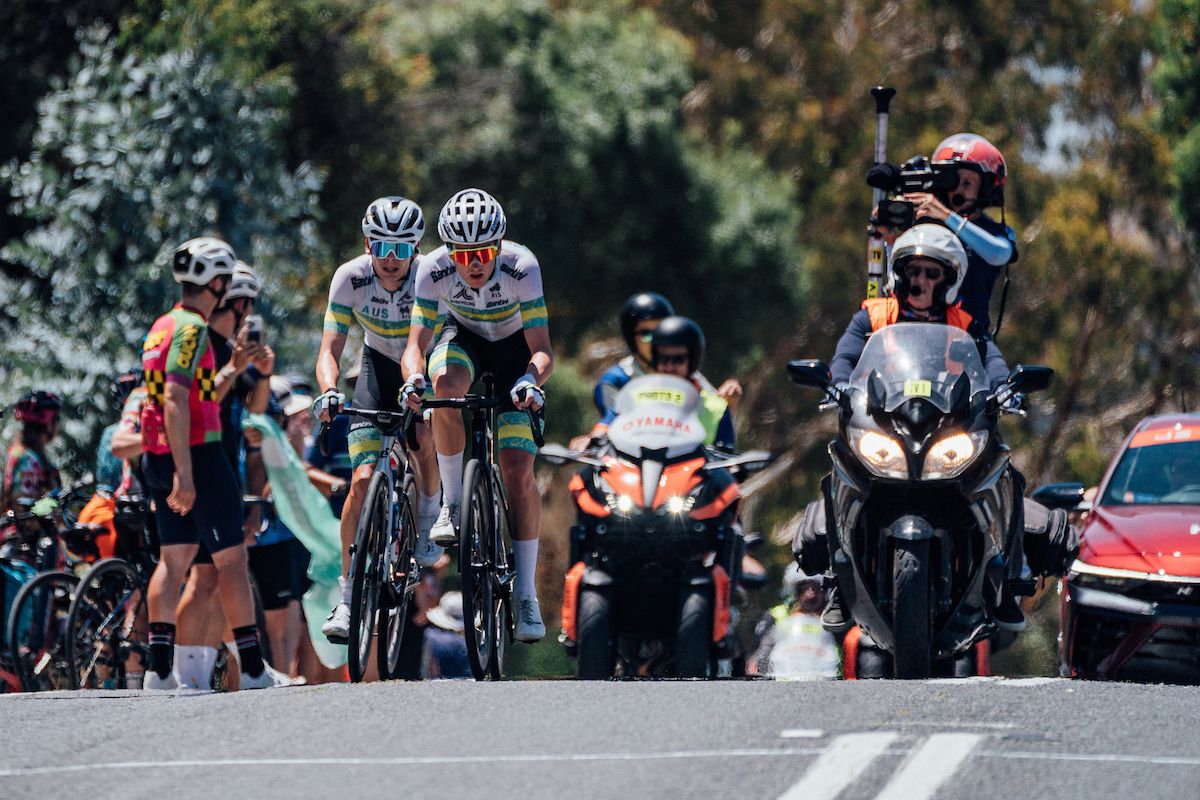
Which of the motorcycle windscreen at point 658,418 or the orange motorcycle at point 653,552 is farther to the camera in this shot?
the motorcycle windscreen at point 658,418

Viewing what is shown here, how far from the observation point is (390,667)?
34.4 feet

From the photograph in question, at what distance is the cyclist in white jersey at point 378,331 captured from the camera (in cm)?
1067

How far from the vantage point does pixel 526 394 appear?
394 inches

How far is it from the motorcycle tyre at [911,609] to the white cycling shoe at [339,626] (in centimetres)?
229

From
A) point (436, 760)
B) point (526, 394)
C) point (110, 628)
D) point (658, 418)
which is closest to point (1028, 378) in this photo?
point (526, 394)

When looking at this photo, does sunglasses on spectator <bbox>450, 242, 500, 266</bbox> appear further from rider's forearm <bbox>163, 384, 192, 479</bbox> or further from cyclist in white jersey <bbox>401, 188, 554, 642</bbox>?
rider's forearm <bbox>163, 384, 192, 479</bbox>

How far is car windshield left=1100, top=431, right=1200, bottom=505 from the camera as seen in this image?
39.9 feet

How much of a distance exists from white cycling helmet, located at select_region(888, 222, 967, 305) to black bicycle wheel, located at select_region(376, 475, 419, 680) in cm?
242

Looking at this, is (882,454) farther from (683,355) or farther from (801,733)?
(683,355)

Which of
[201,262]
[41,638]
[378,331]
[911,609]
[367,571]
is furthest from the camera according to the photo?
[41,638]

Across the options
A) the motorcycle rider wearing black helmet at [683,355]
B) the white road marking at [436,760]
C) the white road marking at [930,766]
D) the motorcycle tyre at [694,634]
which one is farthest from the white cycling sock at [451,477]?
the white road marking at [930,766]

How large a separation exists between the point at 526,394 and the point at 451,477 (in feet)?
2.27

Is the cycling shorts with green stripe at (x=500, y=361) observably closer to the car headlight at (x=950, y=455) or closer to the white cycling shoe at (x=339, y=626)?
the white cycling shoe at (x=339, y=626)

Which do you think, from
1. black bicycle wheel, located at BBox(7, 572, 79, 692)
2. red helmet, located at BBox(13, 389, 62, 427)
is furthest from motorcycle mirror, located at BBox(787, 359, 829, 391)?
red helmet, located at BBox(13, 389, 62, 427)
